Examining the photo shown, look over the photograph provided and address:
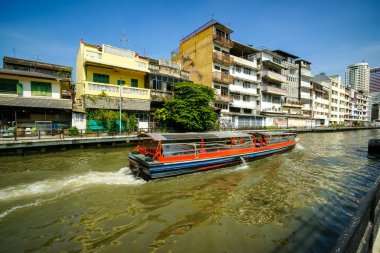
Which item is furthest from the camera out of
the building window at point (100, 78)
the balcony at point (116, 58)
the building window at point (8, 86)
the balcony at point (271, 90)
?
the balcony at point (271, 90)

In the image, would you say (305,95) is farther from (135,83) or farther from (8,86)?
(8,86)

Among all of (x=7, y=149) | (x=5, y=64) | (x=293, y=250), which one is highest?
(x=5, y=64)

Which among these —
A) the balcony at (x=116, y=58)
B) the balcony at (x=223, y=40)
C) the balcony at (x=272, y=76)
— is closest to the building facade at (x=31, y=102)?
the balcony at (x=116, y=58)

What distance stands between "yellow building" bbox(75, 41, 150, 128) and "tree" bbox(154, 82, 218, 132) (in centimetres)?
254

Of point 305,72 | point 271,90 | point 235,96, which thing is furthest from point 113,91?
point 305,72

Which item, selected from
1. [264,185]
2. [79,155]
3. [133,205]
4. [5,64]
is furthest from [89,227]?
[5,64]

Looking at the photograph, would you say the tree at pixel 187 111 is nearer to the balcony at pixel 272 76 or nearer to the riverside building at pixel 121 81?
the riverside building at pixel 121 81

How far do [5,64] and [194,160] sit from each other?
32.6 m

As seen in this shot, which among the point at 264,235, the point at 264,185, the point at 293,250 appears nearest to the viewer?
the point at 293,250

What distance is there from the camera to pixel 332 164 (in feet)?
45.8

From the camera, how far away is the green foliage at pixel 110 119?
21297 millimetres

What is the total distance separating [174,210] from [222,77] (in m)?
29.6

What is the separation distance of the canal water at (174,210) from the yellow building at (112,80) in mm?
11893

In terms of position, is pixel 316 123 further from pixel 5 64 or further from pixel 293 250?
pixel 5 64
